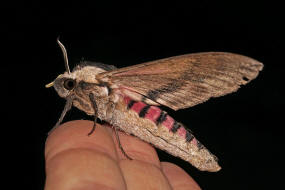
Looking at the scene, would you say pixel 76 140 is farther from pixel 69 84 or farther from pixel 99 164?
pixel 69 84

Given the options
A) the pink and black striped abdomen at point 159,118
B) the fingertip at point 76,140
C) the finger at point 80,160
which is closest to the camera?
the finger at point 80,160

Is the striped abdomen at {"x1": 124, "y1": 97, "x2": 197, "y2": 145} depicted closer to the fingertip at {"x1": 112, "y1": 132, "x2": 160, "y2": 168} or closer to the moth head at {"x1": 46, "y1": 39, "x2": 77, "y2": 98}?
the fingertip at {"x1": 112, "y1": 132, "x2": 160, "y2": 168}

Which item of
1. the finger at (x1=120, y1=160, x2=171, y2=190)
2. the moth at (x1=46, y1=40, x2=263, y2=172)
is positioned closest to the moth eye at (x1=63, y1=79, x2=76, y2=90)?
the moth at (x1=46, y1=40, x2=263, y2=172)

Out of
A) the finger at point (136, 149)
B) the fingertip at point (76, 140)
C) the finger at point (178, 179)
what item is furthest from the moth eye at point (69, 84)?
the finger at point (178, 179)

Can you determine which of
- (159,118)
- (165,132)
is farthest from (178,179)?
(159,118)

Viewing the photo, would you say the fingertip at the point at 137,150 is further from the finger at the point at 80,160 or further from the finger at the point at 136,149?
the finger at the point at 80,160

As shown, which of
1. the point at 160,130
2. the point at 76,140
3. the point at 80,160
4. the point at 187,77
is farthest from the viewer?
the point at 160,130
